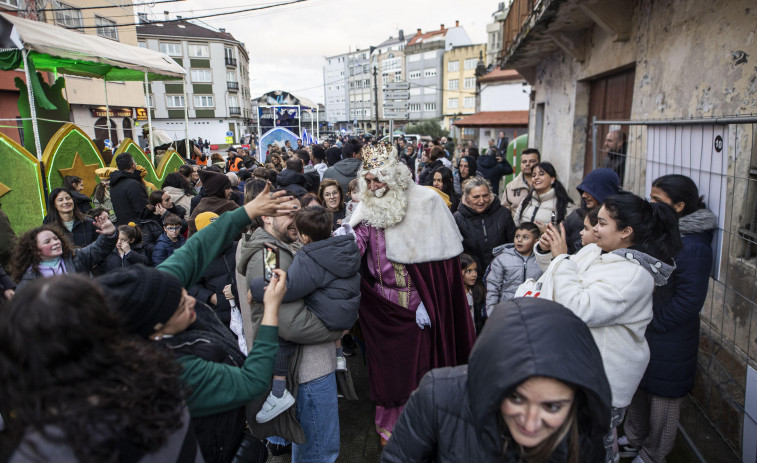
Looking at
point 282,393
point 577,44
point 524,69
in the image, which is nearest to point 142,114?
point 524,69

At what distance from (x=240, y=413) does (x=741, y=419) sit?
10.1ft

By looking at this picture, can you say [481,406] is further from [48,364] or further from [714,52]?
[714,52]

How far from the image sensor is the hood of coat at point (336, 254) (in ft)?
8.19

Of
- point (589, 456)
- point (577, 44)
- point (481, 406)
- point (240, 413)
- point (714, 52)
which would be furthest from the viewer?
point (577, 44)

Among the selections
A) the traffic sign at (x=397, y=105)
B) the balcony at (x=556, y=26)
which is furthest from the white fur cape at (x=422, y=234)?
the traffic sign at (x=397, y=105)

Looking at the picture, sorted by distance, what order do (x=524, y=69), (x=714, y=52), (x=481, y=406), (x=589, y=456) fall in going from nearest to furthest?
(x=481, y=406) → (x=589, y=456) → (x=714, y=52) → (x=524, y=69)

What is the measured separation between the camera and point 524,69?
12.0 meters

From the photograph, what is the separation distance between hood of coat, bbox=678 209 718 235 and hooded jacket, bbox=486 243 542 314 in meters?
1.03

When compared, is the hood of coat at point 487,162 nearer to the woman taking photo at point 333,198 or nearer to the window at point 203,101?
the woman taking photo at point 333,198

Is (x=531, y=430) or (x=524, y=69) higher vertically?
(x=524, y=69)

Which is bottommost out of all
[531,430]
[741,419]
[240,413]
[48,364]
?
[741,419]

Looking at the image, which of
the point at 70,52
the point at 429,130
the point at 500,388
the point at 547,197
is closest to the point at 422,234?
the point at 547,197

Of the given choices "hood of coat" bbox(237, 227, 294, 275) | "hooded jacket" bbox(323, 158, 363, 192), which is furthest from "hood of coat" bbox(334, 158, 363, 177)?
"hood of coat" bbox(237, 227, 294, 275)

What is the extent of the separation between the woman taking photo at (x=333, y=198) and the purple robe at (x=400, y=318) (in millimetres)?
1698
